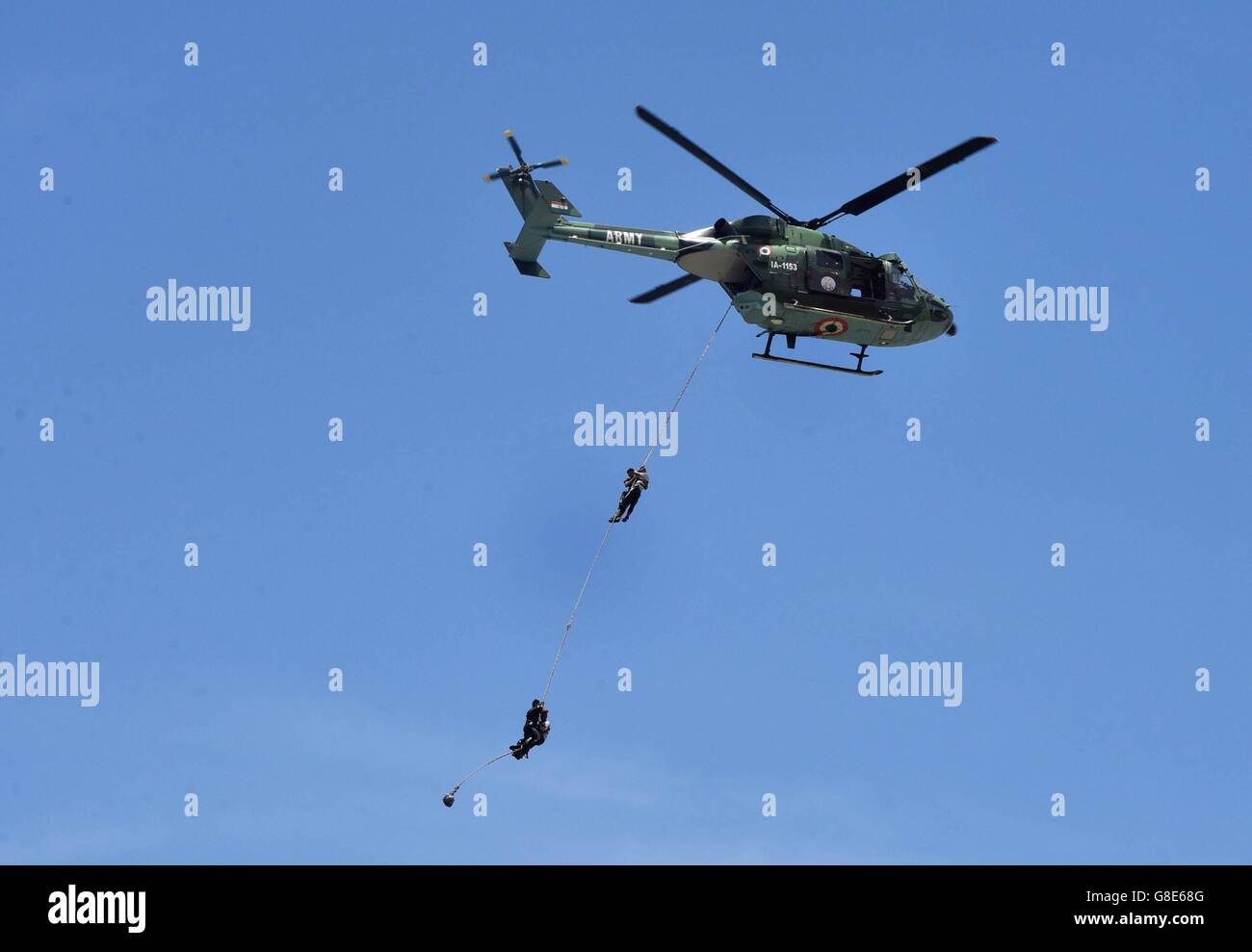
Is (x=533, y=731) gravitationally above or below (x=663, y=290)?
below

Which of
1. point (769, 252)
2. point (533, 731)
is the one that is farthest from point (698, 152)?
point (533, 731)

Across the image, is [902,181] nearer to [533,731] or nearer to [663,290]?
[663,290]

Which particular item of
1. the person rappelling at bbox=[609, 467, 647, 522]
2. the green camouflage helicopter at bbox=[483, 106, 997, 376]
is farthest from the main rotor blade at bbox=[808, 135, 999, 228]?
the person rappelling at bbox=[609, 467, 647, 522]

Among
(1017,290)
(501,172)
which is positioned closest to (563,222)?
(501,172)

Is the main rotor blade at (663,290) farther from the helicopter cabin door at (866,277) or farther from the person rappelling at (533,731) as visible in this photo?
the person rappelling at (533,731)

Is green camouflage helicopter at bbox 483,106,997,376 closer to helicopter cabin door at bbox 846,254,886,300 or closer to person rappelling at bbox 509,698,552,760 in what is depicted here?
helicopter cabin door at bbox 846,254,886,300

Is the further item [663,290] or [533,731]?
[663,290]
